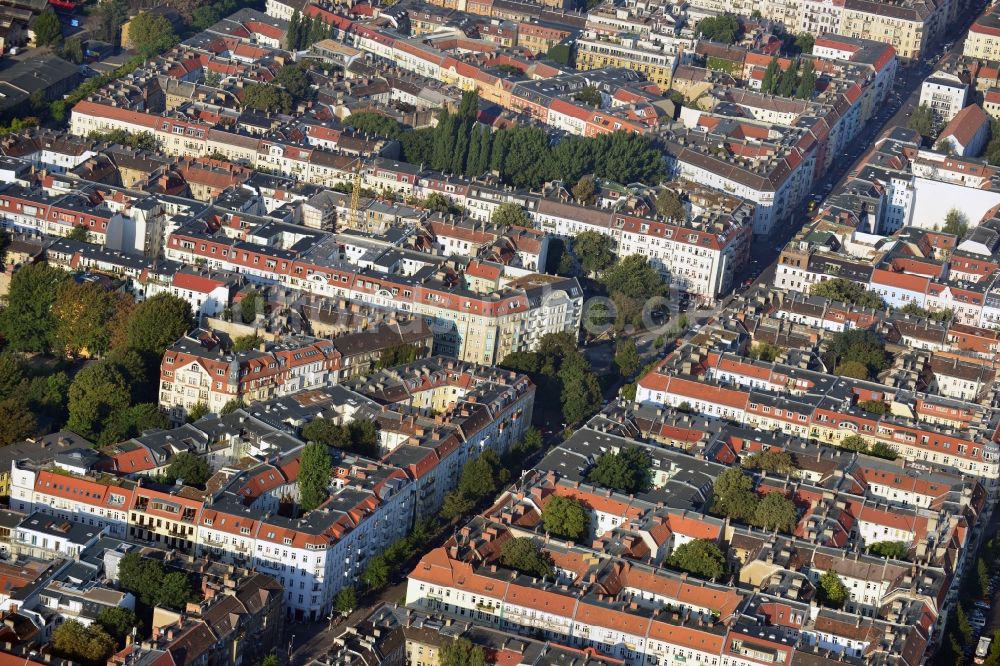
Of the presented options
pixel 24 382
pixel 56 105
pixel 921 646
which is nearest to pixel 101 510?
pixel 24 382

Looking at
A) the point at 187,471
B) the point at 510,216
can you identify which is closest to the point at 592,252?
the point at 510,216

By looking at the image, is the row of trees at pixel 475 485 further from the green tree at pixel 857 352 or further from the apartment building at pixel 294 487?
the green tree at pixel 857 352

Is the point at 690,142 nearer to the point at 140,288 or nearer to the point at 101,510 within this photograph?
the point at 140,288

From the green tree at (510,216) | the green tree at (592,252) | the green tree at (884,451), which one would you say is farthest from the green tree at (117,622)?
the green tree at (510,216)

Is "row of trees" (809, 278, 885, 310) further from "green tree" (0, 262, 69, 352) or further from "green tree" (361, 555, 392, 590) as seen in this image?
"green tree" (0, 262, 69, 352)

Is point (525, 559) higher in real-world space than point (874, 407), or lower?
lower

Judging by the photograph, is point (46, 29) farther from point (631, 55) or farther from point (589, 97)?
point (631, 55)
